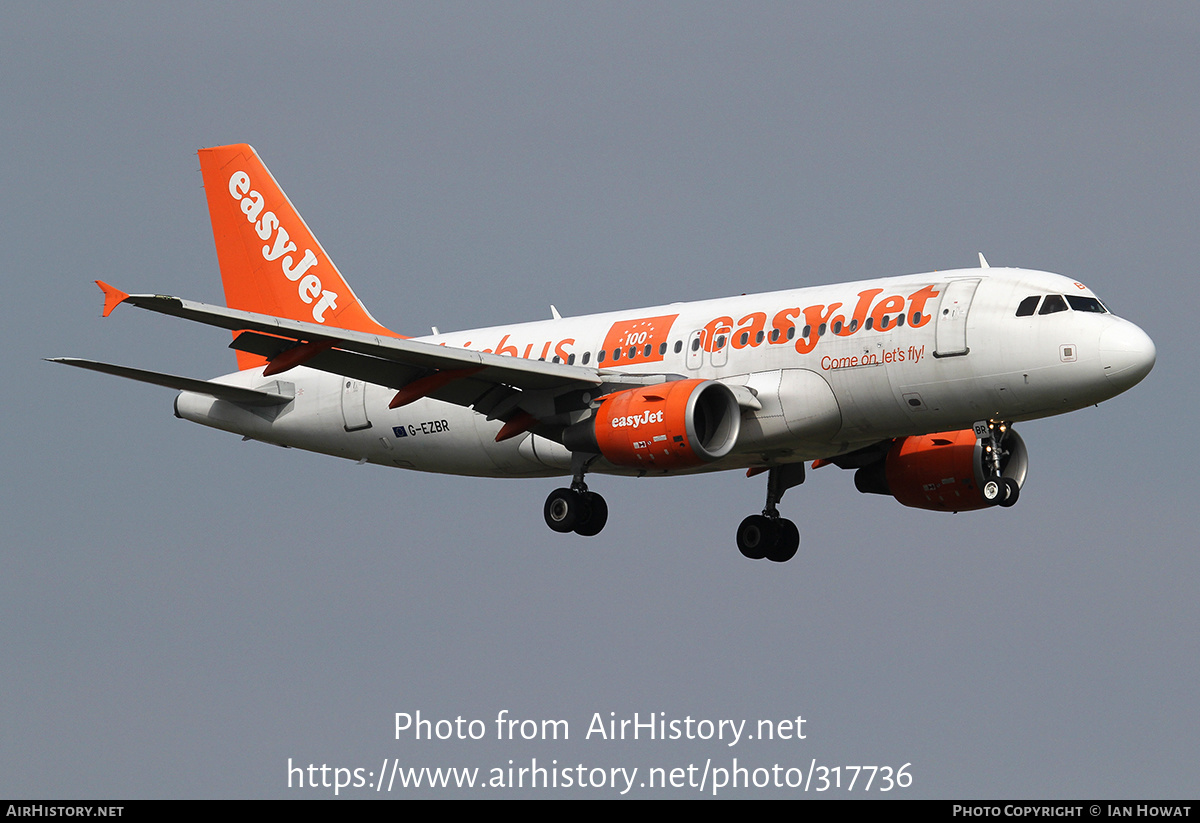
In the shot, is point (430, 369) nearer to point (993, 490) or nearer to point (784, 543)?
point (784, 543)

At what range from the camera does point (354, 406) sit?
4309 cm

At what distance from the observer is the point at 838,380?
119 ft

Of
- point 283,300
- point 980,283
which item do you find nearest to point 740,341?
point 980,283

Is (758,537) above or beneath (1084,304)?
beneath

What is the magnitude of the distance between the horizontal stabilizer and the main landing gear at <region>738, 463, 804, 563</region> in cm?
1188

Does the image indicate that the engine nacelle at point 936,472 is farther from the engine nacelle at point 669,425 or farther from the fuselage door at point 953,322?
the engine nacelle at point 669,425

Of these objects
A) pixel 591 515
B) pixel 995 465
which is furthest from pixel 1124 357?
pixel 591 515

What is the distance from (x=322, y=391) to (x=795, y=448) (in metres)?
12.6

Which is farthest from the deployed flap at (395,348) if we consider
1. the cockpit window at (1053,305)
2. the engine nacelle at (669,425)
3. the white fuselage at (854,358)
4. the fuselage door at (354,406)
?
the cockpit window at (1053,305)

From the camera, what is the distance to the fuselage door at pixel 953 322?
115 feet

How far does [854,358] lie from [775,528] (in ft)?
25.2

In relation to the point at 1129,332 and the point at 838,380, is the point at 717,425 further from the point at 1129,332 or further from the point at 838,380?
the point at 1129,332

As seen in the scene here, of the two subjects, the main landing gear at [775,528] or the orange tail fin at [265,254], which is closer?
the main landing gear at [775,528]

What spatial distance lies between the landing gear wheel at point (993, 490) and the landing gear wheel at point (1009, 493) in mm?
116
